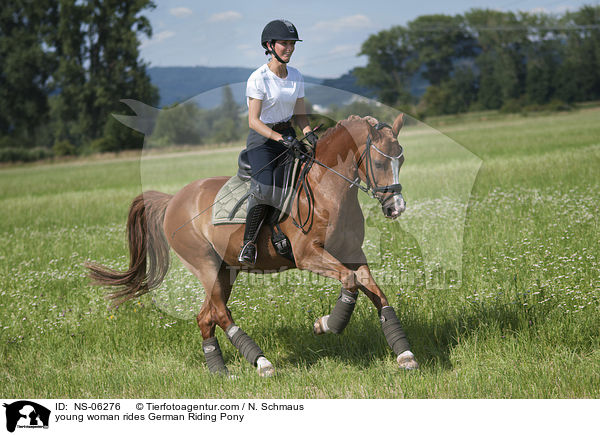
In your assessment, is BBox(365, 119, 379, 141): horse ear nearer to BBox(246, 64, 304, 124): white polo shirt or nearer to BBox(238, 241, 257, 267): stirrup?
BBox(246, 64, 304, 124): white polo shirt

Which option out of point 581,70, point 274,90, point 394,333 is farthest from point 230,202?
point 581,70

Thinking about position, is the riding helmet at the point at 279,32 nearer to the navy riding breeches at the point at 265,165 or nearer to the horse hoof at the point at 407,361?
the navy riding breeches at the point at 265,165

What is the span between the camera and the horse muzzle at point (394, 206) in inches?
183

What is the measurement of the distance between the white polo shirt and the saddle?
1.68 ft

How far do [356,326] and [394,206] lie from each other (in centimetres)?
250

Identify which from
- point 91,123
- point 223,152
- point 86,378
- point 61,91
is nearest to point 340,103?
point 223,152

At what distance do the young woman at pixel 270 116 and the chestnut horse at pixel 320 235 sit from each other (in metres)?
0.26

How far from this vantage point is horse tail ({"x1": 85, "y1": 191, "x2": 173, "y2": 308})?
7.00 metres

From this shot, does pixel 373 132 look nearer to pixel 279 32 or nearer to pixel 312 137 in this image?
pixel 312 137

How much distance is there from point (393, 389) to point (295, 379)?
100cm

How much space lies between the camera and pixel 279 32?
4.78m

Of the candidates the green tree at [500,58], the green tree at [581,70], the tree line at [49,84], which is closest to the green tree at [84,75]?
the tree line at [49,84]
